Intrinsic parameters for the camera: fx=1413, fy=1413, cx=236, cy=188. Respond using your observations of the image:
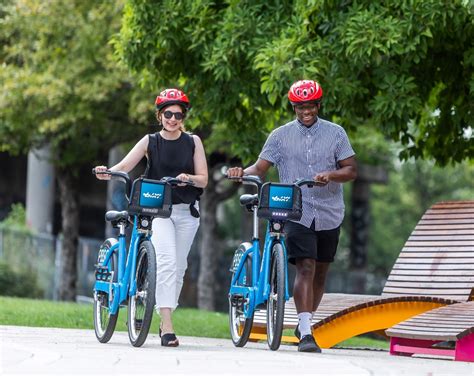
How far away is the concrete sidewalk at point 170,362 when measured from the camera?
24.6 ft

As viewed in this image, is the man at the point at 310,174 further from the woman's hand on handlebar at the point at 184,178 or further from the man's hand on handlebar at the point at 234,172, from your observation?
the woman's hand on handlebar at the point at 184,178

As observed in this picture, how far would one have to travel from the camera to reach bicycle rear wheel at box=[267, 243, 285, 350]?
9.76m

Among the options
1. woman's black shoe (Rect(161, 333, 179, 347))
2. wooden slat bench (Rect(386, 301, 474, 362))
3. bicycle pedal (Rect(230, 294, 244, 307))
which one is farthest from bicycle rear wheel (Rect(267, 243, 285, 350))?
wooden slat bench (Rect(386, 301, 474, 362))

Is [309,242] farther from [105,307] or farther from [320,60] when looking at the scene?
[320,60]

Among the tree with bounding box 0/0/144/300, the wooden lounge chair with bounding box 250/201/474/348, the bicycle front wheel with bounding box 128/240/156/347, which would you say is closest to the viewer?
the bicycle front wheel with bounding box 128/240/156/347

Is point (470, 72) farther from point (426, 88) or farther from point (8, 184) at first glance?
point (8, 184)

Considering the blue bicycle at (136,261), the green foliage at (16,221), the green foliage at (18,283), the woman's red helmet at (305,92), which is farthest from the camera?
the green foliage at (16,221)

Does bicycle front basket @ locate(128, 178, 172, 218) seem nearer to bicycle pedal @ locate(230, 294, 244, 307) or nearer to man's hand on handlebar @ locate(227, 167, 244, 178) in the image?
man's hand on handlebar @ locate(227, 167, 244, 178)

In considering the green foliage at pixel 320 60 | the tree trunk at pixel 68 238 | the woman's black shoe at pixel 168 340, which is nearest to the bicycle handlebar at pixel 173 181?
the woman's black shoe at pixel 168 340

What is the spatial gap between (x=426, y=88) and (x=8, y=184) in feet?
101

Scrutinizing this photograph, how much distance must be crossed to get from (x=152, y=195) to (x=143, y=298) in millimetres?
723

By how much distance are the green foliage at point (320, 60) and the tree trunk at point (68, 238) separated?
10563 mm

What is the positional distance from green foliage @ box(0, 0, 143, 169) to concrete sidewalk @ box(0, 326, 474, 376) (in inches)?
536

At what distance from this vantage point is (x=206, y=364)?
7996 mm
